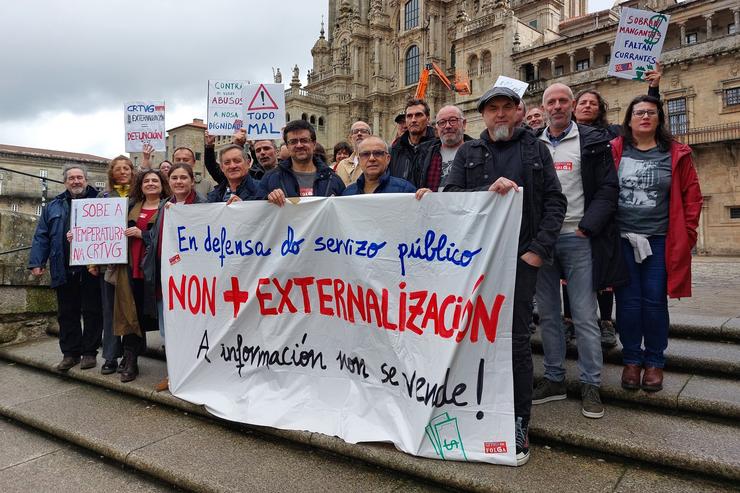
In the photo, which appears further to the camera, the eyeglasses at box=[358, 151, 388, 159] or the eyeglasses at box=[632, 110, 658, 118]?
the eyeglasses at box=[358, 151, 388, 159]

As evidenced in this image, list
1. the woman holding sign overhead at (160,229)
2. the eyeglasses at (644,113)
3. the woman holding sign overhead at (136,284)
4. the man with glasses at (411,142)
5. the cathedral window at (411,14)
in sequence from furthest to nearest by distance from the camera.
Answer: the cathedral window at (411,14), the woman holding sign overhead at (136,284), the woman holding sign overhead at (160,229), the man with glasses at (411,142), the eyeglasses at (644,113)

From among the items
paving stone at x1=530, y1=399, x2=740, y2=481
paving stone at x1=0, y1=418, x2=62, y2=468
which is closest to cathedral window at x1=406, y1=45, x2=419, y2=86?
paving stone at x1=0, y1=418, x2=62, y2=468

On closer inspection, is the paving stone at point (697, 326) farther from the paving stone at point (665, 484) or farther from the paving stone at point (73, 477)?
the paving stone at point (73, 477)

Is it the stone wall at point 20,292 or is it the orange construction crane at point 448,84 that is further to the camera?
the orange construction crane at point 448,84

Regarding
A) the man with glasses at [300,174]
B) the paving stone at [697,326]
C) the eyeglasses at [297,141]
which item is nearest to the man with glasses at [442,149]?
the man with glasses at [300,174]

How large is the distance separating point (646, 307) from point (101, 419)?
4552mm

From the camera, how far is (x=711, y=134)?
2467 centimetres

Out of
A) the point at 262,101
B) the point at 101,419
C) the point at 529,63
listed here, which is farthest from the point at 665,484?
the point at 529,63

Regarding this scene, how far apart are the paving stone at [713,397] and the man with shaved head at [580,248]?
1.88 ft

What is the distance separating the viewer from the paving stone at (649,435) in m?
2.69

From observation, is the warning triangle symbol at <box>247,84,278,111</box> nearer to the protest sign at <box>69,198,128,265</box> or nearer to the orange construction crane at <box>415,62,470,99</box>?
the protest sign at <box>69,198,128,265</box>

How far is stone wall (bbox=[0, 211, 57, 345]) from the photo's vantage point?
669 centimetres

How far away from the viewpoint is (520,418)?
2.98 m

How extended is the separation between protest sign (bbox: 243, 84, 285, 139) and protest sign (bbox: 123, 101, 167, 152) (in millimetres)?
1736
